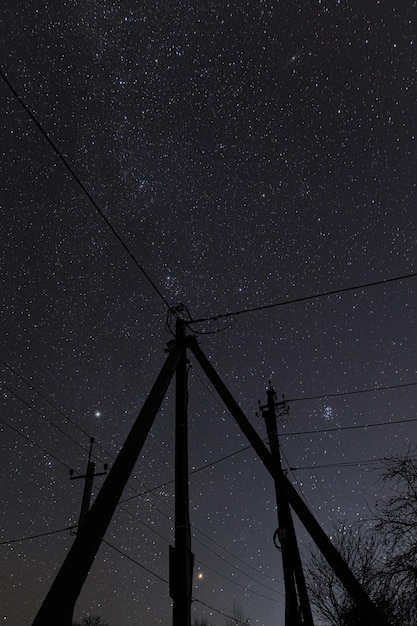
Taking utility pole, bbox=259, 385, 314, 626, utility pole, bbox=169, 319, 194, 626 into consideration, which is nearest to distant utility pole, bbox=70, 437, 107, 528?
utility pole, bbox=259, 385, 314, 626

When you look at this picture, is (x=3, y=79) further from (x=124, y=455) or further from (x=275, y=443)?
(x=275, y=443)

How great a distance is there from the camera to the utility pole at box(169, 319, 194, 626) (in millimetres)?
6273

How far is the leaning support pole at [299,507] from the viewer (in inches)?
244

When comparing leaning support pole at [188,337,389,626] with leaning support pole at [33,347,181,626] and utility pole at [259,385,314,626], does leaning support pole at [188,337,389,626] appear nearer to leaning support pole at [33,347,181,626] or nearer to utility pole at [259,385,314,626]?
leaning support pole at [33,347,181,626]

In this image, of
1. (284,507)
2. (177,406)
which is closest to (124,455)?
(177,406)

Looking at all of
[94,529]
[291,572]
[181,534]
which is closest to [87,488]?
[291,572]

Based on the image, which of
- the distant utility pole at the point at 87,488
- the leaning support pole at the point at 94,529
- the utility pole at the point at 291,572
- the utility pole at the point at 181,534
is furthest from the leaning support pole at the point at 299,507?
the distant utility pole at the point at 87,488

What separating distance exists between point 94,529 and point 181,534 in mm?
1788

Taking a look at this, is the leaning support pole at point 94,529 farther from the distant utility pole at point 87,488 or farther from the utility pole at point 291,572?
the distant utility pole at point 87,488

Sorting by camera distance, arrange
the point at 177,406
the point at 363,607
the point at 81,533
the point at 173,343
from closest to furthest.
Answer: the point at 81,533 → the point at 363,607 → the point at 177,406 → the point at 173,343

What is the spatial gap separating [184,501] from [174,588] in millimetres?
1096

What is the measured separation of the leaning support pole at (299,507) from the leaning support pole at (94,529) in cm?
108

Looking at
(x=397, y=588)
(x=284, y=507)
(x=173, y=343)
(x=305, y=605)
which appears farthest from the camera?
(x=284, y=507)

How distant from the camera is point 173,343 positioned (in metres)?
8.39
